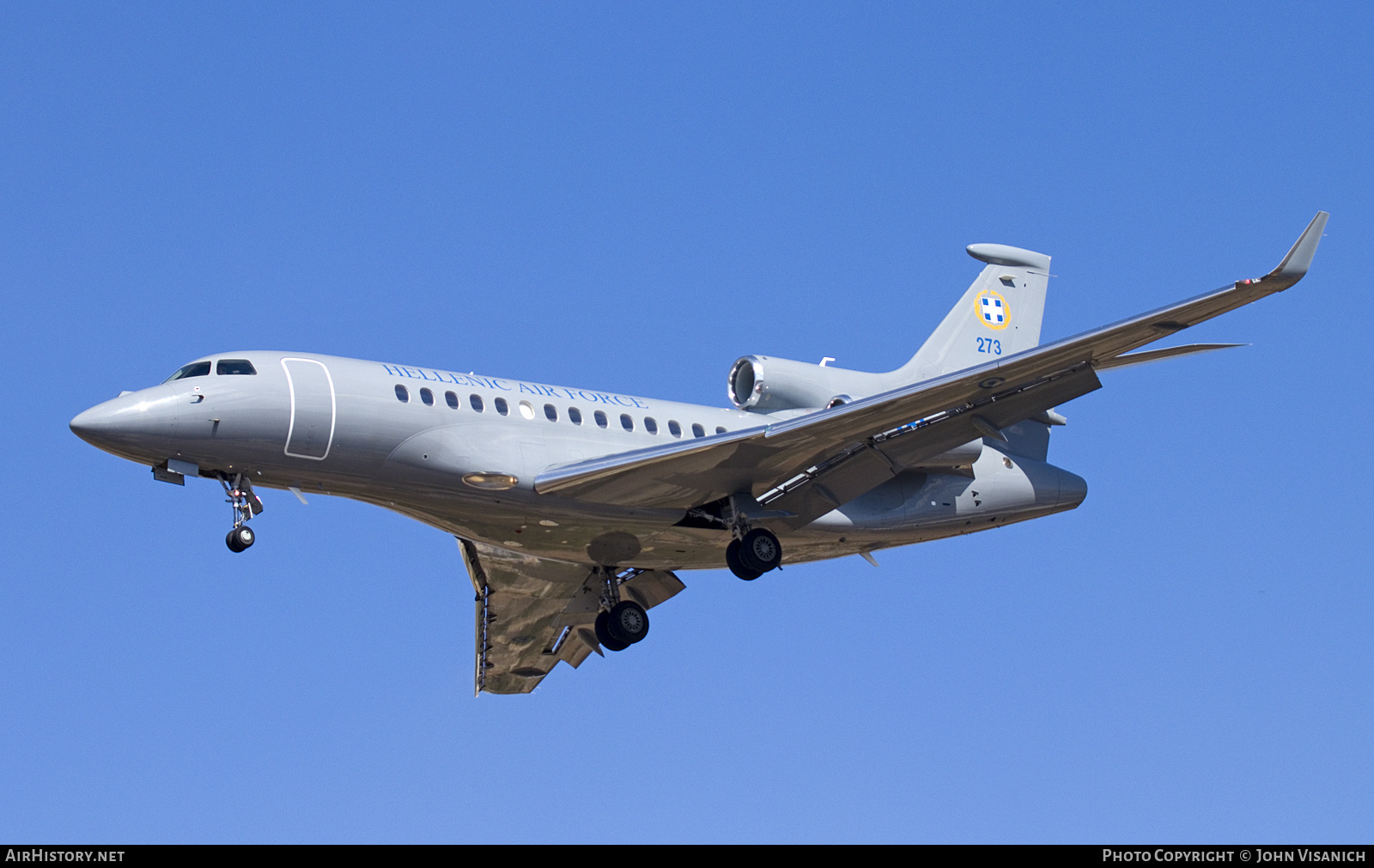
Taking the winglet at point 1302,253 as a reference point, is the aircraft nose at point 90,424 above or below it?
below

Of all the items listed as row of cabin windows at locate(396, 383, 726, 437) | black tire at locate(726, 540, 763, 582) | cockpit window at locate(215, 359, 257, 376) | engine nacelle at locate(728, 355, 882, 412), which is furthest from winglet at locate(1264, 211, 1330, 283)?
cockpit window at locate(215, 359, 257, 376)

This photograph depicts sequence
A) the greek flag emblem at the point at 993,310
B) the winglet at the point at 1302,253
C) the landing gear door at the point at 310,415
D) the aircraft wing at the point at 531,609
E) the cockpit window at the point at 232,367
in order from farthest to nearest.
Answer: the greek flag emblem at the point at 993,310 < the aircraft wing at the point at 531,609 < the cockpit window at the point at 232,367 < the landing gear door at the point at 310,415 < the winglet at the point at 1302,253

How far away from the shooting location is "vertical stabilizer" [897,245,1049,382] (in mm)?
28875

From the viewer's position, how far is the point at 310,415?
2216 centimetres

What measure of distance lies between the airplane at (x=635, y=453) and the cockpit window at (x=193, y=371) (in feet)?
0.15

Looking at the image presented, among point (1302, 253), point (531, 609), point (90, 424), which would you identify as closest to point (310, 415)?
point (90, 424)

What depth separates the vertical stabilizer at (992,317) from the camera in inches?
1137

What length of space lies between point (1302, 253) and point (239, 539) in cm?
1382

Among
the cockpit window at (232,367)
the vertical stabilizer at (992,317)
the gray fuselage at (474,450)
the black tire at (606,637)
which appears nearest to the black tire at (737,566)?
the gray fuselage at (474,450)

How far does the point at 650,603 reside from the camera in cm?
2795

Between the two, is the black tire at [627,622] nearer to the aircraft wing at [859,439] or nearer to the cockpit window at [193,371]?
the aircraft wing at [859,439]

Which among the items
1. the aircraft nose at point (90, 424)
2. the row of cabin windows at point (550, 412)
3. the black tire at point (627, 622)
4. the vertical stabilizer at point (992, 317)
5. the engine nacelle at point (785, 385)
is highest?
the vertical stabilizer at point (992, 317)

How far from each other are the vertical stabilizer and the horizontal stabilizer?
5550 mm

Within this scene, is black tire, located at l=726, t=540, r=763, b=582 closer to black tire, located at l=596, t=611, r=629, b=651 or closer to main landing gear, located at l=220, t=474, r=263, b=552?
black tire, located at l=596, t=611, r=629, b=651
